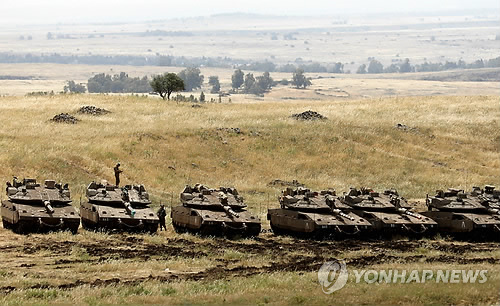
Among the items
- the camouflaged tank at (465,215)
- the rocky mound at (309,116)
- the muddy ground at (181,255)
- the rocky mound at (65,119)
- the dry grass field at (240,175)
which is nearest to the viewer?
the dry grass field at (240,175)

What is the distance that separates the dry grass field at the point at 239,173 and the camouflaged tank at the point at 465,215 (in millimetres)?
1291

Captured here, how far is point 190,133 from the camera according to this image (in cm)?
7619

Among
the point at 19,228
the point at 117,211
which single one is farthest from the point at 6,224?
the point at 117,211

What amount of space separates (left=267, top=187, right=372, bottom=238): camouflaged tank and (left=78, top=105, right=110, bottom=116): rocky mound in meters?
45.4

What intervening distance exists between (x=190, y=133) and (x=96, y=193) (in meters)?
33.7

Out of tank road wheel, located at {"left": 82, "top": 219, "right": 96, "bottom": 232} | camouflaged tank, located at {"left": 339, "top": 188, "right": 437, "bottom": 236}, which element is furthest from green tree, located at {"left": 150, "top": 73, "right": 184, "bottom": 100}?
tank road wheel, located at {"left": 82, "top": 219, "right": 96, "bottom": 232}

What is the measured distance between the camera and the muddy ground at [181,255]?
30875mm

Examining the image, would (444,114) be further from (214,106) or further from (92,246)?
(92,246)

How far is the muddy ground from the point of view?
30875 millimetres

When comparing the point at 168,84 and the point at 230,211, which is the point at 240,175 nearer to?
the point at 230,211

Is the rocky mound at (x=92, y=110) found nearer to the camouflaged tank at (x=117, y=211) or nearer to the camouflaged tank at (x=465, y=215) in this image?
the camouflaged tank at (x=117, y=211)

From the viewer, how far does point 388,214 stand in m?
43.2

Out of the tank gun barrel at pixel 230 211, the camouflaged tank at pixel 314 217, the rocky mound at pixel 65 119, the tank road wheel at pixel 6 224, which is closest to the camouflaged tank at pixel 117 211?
the tank gun barrel at pixel 230 211

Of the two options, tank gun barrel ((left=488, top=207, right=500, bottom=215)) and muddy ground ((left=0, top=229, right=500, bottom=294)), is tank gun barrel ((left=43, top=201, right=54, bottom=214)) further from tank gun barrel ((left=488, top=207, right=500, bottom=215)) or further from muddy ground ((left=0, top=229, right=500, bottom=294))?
tank gun barrel ((left=488, top=207, right=500, bottom=215))
